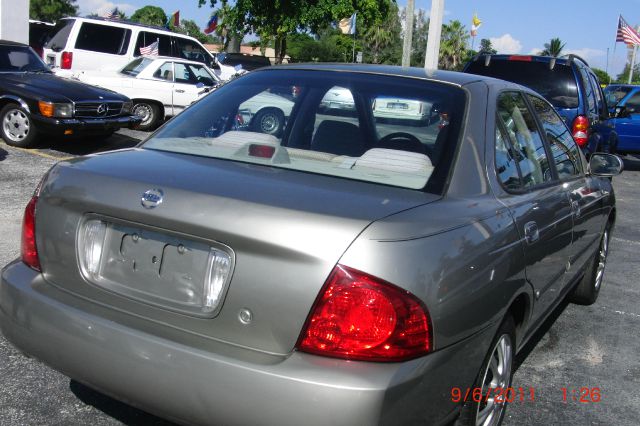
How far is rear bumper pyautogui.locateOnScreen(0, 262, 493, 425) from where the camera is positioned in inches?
80.8

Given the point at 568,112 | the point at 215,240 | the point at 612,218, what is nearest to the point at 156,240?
the point at 215,240

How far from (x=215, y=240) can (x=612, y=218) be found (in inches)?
167

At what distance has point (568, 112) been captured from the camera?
9.23m

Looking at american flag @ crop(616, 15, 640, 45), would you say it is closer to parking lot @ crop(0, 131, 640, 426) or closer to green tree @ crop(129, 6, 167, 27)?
parking lot @ crop(0, 131, 640, 426)

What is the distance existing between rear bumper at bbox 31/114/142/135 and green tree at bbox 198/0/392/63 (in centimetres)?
1789

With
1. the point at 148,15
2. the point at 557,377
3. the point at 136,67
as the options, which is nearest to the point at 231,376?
the point at 557,377

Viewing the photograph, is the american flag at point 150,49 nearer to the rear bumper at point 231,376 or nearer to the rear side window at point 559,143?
the rear side window at point 559,143

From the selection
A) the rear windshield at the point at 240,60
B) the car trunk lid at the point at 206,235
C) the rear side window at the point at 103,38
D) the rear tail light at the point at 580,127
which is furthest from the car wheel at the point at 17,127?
the rear windshield at the point at 240,60

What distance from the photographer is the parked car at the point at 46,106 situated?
992 cm

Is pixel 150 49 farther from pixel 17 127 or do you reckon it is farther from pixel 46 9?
pixel 46 9

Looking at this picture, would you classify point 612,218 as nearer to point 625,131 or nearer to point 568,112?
point 568,112

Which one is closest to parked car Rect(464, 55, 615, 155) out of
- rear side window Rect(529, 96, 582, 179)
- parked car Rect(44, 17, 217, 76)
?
rear side window Rect(529, 96, 582, 179)

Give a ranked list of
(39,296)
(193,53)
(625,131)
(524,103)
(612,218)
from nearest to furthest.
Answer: (39,296) → (524,103) → (612,218) → (625,131) → (193,53)

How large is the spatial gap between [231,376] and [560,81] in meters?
8.37
